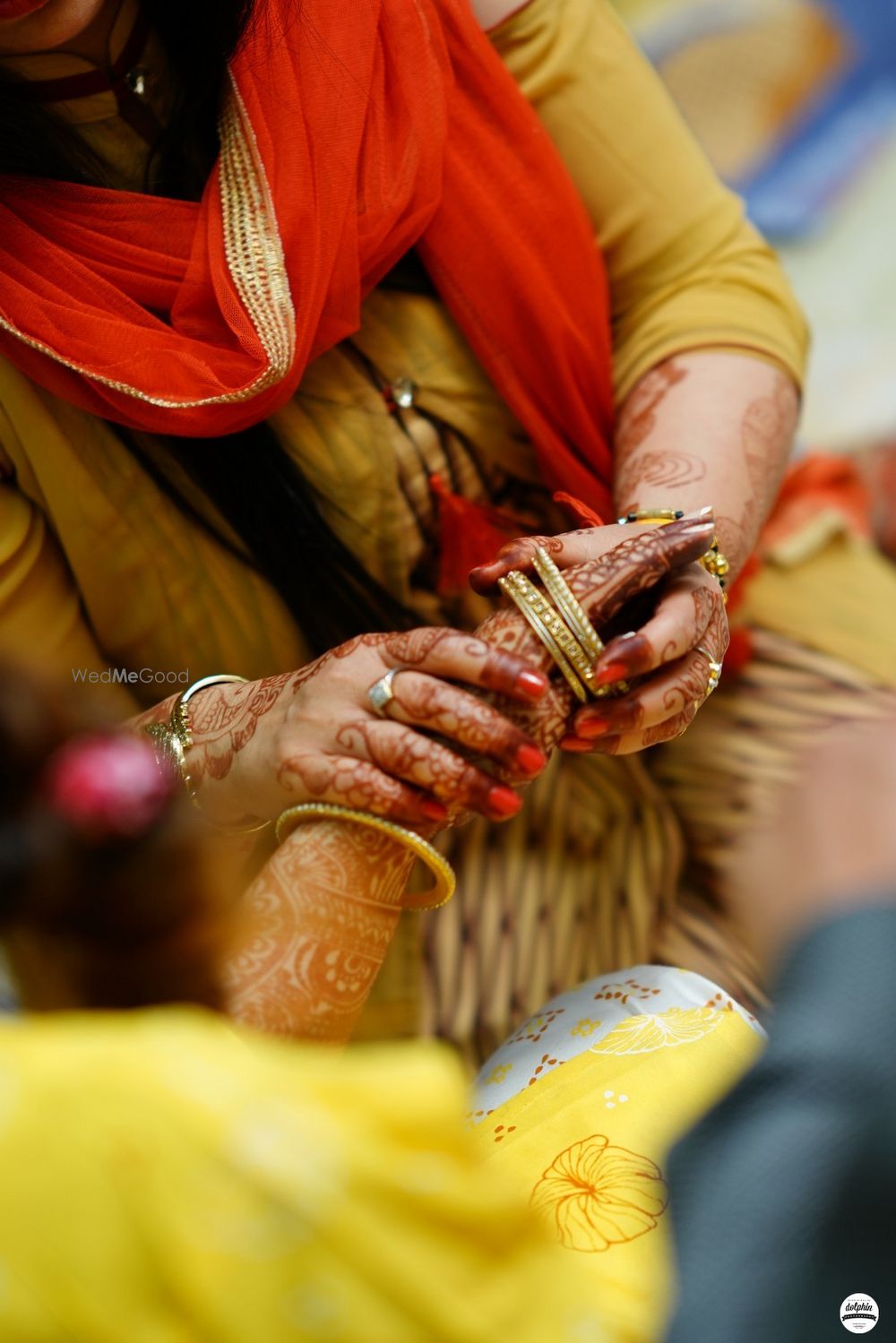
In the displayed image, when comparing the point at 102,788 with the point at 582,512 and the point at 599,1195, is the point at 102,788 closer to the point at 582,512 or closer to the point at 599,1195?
the point at 599,1195

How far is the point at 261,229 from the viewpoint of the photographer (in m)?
0.79

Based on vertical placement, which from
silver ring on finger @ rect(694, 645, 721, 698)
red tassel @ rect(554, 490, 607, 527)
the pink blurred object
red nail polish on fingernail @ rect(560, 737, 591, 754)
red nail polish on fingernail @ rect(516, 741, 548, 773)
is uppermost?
the pink blurred object

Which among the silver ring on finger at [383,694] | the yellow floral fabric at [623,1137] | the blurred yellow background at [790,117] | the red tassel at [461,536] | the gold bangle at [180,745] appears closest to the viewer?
the yellow floral fabric at [623,1137]

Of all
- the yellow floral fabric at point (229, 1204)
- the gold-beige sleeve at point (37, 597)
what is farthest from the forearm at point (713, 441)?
the yellow floral fabric at point (229, 1204)

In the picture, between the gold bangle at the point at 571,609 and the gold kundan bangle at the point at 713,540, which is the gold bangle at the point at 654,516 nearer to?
the gold kundan bangle at the point at 713,540

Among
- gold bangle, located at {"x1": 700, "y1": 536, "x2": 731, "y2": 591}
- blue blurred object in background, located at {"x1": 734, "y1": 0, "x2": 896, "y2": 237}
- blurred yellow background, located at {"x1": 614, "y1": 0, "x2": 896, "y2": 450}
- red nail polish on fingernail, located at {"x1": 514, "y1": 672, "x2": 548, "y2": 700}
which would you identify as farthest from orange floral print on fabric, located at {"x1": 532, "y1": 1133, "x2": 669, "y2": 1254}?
blue blurred object in background, located at {"x1": 734, "y1": 0, "x2": 896, "y2": 237}

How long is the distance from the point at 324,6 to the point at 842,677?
2.16ft

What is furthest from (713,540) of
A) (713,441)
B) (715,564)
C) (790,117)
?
(790,117)

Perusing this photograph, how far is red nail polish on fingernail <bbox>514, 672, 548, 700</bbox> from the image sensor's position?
2.20ft

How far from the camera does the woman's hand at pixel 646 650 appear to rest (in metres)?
Answer: 0.70

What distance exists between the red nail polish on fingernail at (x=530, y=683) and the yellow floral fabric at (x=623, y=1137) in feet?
0.71

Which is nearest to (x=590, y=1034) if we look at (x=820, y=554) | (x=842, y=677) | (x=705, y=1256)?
(x=705, y=1256)

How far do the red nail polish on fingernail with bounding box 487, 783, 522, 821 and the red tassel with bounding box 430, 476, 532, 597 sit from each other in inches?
10.5
